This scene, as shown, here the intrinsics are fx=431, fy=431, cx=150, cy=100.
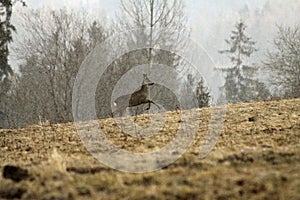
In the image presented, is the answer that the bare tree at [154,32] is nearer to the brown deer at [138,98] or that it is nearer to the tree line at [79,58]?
the tree line at [79,58]

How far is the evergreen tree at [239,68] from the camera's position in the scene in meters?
55.8

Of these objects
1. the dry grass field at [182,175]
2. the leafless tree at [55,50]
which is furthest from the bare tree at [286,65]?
the dry grass field at [182,175]

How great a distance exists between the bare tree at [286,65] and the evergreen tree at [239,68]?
16.0 metres

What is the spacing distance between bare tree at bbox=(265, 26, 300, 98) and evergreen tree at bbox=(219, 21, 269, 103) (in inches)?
631

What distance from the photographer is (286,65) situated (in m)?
36.9

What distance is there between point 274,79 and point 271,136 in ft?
97.8

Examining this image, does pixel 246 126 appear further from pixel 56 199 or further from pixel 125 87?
pixel 125 87

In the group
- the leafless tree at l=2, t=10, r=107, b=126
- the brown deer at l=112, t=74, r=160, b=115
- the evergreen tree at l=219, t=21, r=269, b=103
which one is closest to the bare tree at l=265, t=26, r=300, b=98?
the leafless tree at l=2, t=10, r=107, b=126

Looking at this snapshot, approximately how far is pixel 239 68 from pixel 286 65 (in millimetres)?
20131

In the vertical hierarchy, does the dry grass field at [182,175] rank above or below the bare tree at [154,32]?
below

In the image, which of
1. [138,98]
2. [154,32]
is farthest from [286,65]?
[138,98]

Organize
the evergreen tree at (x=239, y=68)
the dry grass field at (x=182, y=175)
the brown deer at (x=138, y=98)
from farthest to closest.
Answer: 1. the evergreen tree at (x=239, y=68)
2. the brown deer at (x=138, y=98)
3. the dry grass field at (x=182, y=175)

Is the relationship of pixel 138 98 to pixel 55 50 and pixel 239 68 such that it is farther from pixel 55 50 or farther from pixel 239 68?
pixel 239 68

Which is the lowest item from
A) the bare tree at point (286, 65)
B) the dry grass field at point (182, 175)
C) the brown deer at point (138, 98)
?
the dry grass field at point (182, 175)
